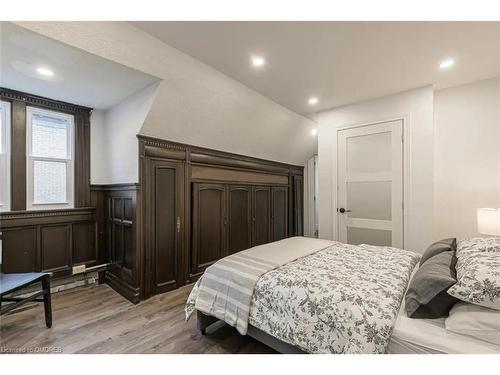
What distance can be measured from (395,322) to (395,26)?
2044 millimetres

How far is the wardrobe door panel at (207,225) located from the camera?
3283mm

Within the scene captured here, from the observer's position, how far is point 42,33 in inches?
64.9

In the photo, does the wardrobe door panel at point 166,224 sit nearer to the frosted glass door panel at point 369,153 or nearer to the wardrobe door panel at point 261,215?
the wardrobe door panel at point 261,215

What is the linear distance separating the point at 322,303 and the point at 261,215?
9.84ft

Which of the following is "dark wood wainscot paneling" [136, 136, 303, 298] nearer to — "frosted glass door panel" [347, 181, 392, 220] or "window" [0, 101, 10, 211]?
"window" [0, 101, 10, 211]

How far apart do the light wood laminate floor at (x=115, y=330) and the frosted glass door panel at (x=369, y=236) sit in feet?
7.16

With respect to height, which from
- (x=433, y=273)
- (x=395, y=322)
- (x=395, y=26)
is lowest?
(x=395, y=322)

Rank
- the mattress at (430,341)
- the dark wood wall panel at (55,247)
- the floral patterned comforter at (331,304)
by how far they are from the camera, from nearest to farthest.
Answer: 1. the mattress at (430,341)
2. the floral patterned comforter at (331,304)
3. the dark wood wall panel at (55,247)

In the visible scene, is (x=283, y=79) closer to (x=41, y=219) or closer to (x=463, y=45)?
(x=463, y=45)

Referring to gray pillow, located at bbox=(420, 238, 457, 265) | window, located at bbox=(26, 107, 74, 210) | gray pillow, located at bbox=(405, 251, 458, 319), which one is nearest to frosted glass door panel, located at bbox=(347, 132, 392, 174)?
gray pillow, located at bbox=(420, 238, 457, 265)

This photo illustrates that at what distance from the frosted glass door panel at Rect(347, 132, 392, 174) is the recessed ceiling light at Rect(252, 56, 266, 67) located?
1.84m

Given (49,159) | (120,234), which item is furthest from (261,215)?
(49,159)

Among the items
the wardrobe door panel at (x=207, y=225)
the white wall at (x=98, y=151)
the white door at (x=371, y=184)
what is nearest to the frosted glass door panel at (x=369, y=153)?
the white door at (x=371, y=184)

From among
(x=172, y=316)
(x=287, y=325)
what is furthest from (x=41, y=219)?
(x=287, y=325)
